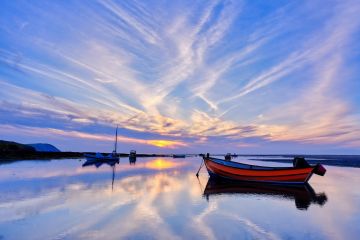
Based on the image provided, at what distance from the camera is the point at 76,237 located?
10.2 m

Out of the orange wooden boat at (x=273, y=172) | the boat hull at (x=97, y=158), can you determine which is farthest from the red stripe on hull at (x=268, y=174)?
the boat hull at (x=97, y=158)

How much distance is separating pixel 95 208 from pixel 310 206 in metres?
12.6

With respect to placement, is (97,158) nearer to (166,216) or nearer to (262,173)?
(262,173)

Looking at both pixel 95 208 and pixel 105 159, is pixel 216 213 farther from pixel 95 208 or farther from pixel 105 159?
pixel 105 159

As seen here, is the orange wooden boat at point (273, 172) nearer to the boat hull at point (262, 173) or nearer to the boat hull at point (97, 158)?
the boat hull at point (262, 173)

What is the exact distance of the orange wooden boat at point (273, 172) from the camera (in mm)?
29016

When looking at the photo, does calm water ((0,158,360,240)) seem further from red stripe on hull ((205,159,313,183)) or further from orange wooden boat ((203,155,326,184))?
red stripe on hull ((205,159,313,183))

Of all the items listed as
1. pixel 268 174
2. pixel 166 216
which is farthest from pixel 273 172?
pixel 166 216

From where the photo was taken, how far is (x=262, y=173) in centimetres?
3058

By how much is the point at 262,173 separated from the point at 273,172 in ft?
3.65

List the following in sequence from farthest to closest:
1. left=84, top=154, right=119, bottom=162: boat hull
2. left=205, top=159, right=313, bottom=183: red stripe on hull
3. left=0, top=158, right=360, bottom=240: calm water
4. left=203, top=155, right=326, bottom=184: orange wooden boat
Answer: left=84, top=154, right=119, bottom=162: boat hull, left=205, top=159, right=313, bottom=183: red stripe on hull, left=203, top=155, right=326, bottom=184: orange wooden boat, left=0, top=158, right=360, bottom=240: calm water

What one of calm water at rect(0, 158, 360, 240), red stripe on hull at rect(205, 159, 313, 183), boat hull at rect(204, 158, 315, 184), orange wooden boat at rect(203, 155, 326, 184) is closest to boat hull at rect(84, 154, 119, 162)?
boat hull at rect(204, 158, 315, 184)

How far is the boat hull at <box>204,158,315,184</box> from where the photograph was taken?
29250 millimetres

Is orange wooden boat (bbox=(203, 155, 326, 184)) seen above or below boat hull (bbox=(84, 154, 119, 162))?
below
